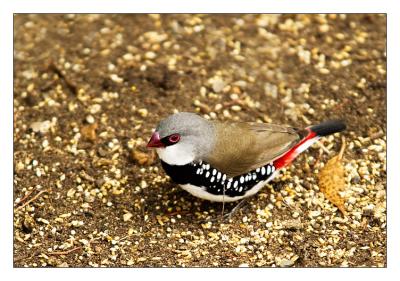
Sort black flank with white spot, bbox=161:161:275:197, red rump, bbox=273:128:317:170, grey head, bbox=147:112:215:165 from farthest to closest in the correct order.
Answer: red rump, bbox=273:128:317:170 → black flank with white spot, bbox=161:161:275:197 → grey head, bbox=147:112:215:165

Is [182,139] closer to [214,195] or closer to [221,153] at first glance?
[221,153]

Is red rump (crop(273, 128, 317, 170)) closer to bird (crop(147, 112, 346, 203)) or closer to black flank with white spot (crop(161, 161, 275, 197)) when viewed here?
bird (crop(147, 112, 346, 203))

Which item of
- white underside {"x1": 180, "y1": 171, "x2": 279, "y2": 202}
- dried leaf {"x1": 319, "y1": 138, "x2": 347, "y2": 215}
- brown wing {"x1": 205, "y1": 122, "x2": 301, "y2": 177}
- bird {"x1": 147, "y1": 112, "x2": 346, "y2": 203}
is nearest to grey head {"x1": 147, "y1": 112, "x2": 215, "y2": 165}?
bird {"x1": 147, "y1": 112, "x2": 346, "y2": 203}

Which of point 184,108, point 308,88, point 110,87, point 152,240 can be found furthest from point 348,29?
point 152,240

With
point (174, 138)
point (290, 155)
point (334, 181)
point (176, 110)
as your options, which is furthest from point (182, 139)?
point (334, 181)

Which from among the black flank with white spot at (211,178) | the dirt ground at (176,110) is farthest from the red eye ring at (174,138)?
the dirt ground at (176,110)

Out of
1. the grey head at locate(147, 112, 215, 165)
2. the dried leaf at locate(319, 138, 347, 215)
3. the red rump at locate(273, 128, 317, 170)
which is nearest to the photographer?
the grey head at locate(147, 112, 215, 165)

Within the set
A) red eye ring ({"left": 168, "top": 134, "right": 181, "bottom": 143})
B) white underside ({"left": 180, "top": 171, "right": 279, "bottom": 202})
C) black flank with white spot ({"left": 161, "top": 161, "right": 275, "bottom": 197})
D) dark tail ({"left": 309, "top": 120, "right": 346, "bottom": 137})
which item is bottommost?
white underside ({"left": 180, "top": 171, "right": 279, "bottom": 202})
